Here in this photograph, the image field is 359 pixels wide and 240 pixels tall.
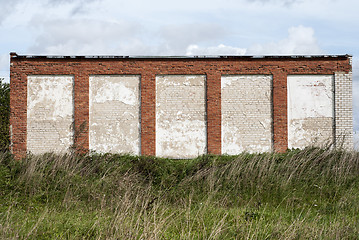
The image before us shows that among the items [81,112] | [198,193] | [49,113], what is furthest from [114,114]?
[198,193]

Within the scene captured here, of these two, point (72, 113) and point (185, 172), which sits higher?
point (72, 113)

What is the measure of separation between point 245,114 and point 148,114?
4.15m

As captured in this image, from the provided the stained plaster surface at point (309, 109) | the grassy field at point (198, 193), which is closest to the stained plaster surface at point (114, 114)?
the grassy field at point (198, 193)

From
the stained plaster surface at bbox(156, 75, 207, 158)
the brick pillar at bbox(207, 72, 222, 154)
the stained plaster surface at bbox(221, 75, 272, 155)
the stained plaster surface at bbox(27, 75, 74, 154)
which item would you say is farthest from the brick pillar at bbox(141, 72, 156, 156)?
the stained plaster surface at bbox(27, 75, 74, 154)

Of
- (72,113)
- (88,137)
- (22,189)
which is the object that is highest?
(72,113)

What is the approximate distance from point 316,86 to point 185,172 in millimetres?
8191

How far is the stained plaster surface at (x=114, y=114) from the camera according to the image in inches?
609

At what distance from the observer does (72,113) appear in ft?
51.3

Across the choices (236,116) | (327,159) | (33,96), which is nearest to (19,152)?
(33,96)

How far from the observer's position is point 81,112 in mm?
15539

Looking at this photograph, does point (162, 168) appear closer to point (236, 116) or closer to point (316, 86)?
point (236, 116)

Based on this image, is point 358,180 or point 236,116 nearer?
point 358,180

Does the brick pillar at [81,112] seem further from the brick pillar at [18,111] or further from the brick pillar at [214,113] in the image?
the brick pillar at [214,113]

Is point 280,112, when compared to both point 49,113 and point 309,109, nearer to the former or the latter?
point 309,109
